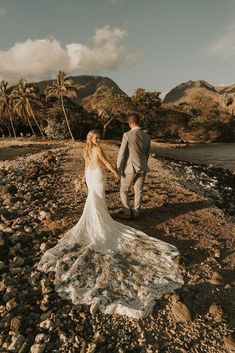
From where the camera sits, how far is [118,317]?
228 inches

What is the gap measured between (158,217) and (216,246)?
1.99 meters

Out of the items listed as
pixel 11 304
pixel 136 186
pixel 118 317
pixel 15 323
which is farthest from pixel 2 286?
pixel 136 186

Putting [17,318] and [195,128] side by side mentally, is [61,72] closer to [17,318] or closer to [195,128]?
[195,128]

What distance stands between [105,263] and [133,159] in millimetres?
3016

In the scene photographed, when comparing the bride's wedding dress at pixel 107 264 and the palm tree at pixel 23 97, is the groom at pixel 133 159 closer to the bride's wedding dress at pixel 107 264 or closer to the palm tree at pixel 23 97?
the bride's wedding dress at pixel 107 264

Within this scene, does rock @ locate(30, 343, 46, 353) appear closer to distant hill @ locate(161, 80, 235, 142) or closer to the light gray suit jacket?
the light gray suit jacket

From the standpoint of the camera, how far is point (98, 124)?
7006cm

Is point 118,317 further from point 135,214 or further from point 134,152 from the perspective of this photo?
point 134,152

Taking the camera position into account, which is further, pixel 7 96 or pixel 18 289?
pixel 7 96

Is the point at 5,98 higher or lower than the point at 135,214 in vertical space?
higher

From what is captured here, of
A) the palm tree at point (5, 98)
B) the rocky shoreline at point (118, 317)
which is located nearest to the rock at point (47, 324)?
the rocky shoreline at point (118, 317)

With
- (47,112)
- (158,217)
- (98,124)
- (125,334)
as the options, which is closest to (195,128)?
(98,124)

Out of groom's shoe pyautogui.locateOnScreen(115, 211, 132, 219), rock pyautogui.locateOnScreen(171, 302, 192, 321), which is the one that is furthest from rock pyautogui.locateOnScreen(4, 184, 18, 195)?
rock pyautogui.locateOnScreen(171, 302, 192, 321)

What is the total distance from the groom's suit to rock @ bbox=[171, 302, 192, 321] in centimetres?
368
